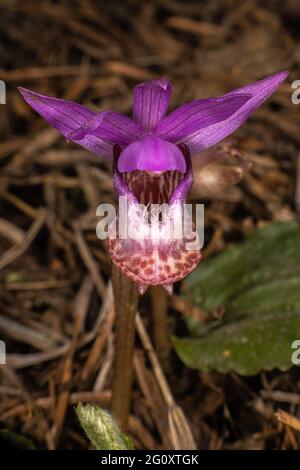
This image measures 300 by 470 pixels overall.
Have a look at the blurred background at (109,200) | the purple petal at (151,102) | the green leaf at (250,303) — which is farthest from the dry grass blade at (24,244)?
the purple petal at (151,102)

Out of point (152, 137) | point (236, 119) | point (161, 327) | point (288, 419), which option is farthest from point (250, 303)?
point (152, 137)

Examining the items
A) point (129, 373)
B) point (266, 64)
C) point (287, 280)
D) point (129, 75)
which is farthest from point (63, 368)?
point (266, 64)

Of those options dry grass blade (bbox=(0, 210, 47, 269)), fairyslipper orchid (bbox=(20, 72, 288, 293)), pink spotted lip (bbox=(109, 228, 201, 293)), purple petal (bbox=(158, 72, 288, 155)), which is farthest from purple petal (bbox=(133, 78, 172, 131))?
dry grass blade (bbox=(0, 210, 47, 269))

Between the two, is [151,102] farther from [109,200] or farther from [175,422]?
[109,200]

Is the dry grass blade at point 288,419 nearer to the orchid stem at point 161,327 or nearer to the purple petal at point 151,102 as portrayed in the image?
the orchid stem at point 161,327

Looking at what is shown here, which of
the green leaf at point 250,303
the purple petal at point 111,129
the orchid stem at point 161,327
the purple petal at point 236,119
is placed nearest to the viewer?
the purple petal at point 111,129

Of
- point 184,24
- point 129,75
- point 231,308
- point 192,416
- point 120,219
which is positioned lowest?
point 192,416

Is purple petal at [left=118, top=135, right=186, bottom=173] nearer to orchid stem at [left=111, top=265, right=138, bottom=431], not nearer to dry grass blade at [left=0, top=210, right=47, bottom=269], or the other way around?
orchid stem at [left=111, top=265, right=138, bottom=431]

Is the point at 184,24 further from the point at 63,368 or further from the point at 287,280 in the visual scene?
the point at 63,368
